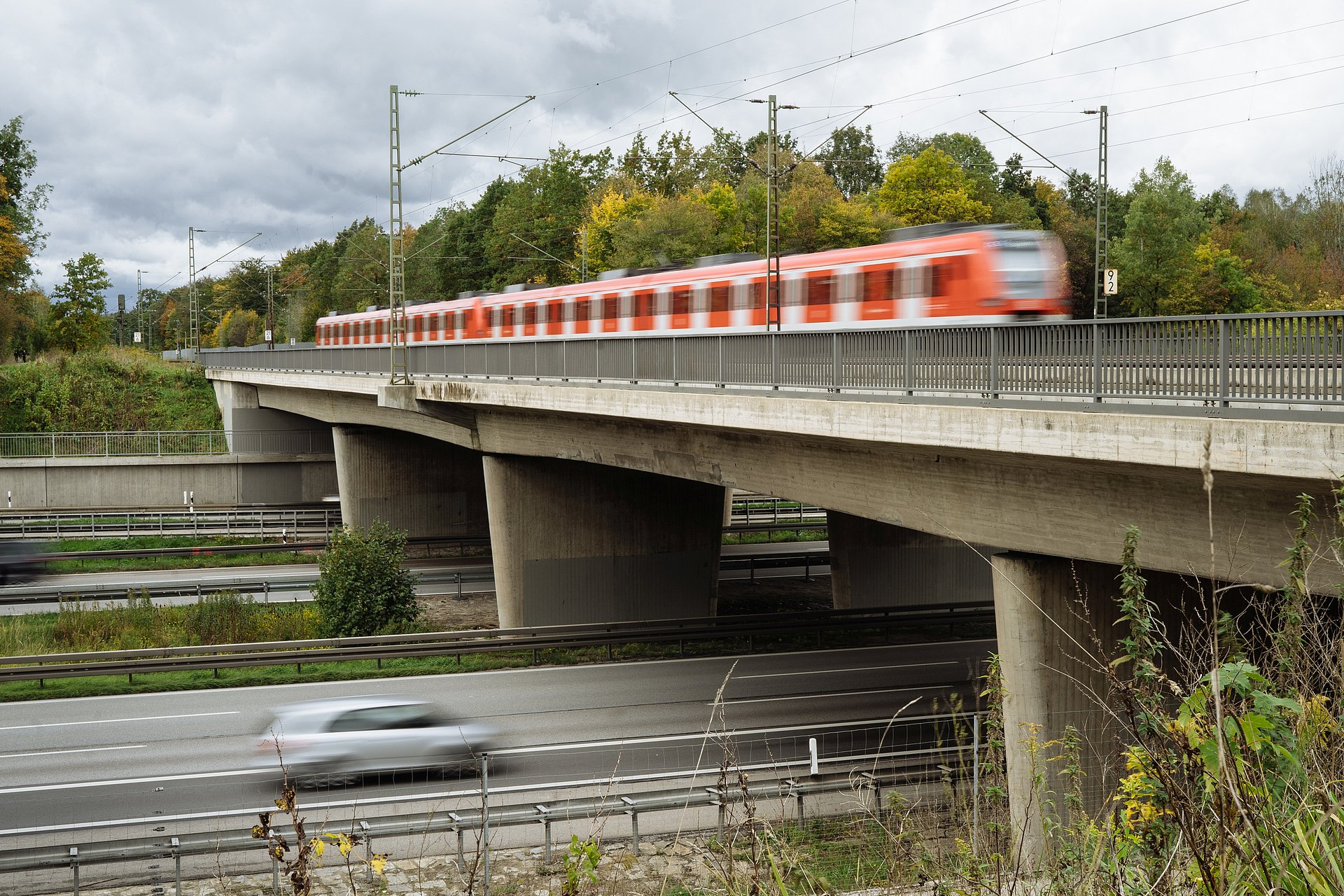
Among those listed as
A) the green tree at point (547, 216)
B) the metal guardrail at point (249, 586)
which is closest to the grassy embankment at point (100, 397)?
the green tree at point (547, 216)

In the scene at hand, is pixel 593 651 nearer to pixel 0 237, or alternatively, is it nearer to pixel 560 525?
pixel 560 525

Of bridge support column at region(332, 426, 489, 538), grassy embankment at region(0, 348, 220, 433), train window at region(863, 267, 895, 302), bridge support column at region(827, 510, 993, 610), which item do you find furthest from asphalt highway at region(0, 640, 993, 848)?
grassy embankment at region(0, 348, 220, 433)

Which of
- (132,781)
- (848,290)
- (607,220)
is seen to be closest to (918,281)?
(848,290)

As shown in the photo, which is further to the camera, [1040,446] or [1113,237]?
[1113,237]

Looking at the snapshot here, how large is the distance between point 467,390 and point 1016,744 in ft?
55.5

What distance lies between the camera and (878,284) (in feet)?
75.4

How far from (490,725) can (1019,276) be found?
41.2ft

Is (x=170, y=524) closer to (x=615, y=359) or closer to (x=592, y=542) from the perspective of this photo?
(x=592, y=542)

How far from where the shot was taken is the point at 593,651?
26.2 meters

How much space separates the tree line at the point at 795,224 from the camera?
162 feet

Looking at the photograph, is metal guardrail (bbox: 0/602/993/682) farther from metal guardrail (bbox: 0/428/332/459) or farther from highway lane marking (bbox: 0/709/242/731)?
metal guardrail (bbox: 0/428/332/459)

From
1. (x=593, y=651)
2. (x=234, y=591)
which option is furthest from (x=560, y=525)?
(x=234, y=591)

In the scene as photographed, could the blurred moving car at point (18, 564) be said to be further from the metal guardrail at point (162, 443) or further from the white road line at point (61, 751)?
the white road line at point (61, 751)

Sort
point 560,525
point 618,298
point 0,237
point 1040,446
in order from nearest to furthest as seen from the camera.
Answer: point 1040,446 < point 560,525 < point 618,298 < point 0,237
